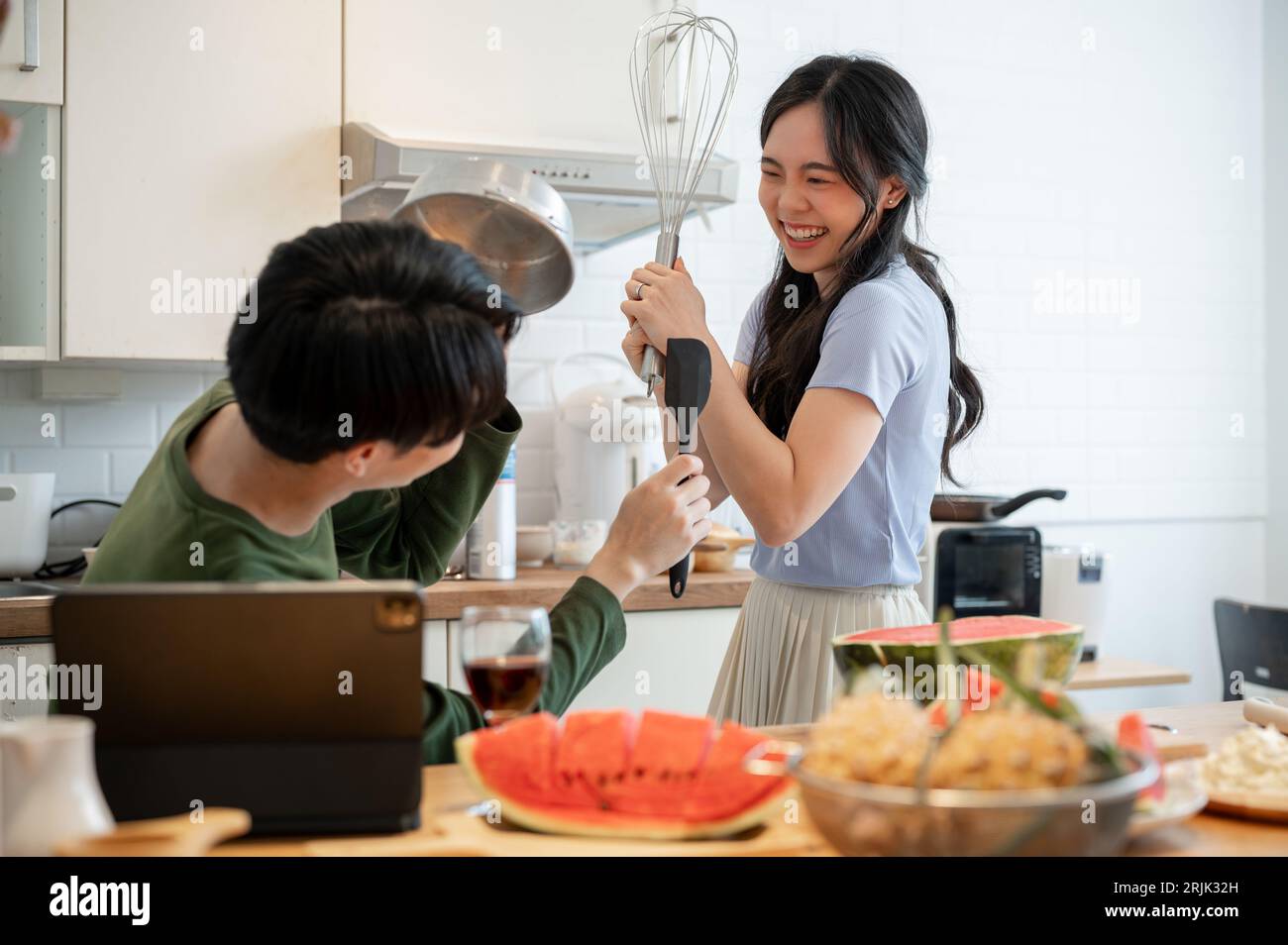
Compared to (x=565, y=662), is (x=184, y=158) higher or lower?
higher

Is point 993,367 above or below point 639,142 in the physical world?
below

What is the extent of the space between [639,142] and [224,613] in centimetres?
211

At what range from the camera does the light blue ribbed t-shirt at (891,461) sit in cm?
162

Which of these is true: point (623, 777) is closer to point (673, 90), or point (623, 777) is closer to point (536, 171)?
point (536, 171)

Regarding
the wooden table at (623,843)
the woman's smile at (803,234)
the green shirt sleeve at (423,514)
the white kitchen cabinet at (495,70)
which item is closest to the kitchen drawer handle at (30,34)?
the white kitchen cabinet at (495,70)

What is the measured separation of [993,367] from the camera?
3.64m

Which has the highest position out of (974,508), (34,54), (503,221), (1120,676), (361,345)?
(34,54)

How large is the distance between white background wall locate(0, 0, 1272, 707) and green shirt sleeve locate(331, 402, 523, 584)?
5.95ft

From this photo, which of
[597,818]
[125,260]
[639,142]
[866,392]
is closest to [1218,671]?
[639,142]

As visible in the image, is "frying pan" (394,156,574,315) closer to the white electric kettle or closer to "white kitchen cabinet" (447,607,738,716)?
the white electric kettle

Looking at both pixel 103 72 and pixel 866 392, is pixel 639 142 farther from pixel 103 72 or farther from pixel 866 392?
pixel 866 392

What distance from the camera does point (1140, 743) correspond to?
925 millimetres

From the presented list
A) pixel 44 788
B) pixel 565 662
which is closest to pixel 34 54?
pixel 565 662

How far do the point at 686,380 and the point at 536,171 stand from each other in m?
1.32
